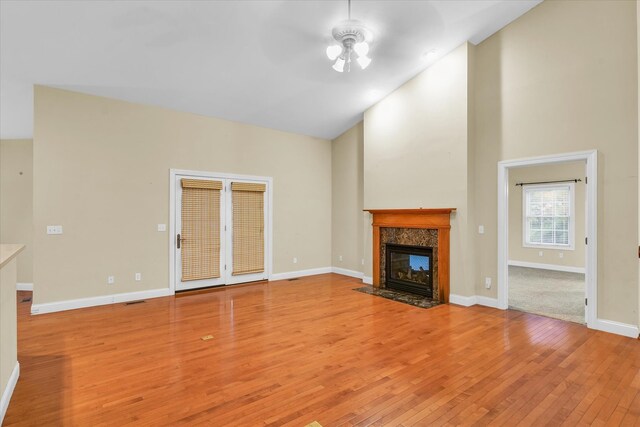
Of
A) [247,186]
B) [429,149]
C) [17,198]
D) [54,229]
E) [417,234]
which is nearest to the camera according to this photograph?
[54,229]

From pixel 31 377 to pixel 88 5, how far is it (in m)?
3.55

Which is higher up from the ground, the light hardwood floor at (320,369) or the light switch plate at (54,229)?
the light switch plate at (54,229)

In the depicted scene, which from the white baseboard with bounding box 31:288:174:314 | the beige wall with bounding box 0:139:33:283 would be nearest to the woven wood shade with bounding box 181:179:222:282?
the white baseboard with bounding box 31:288:174:314

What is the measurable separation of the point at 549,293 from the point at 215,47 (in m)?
6.57

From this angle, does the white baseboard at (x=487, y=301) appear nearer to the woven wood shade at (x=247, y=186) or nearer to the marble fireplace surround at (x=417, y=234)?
the marble fireplace surround at (x=417, y=234)

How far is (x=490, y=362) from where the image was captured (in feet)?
9.71

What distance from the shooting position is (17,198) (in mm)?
6043

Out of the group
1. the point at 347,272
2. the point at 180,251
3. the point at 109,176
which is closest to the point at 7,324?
the point at 109,176

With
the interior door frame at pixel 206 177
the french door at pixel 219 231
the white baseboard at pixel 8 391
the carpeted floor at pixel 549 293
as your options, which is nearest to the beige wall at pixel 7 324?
the white baseboard at pixel 8 391

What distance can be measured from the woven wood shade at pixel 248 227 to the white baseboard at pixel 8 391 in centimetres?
373

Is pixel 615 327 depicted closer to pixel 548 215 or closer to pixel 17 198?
pixel 548 215

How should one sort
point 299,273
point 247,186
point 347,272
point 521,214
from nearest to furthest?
point 247,186 < point 299,273 < point 347,272 < point 521,214

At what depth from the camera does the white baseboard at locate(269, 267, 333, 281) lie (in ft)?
22.4

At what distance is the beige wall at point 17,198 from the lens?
6.00 metres
